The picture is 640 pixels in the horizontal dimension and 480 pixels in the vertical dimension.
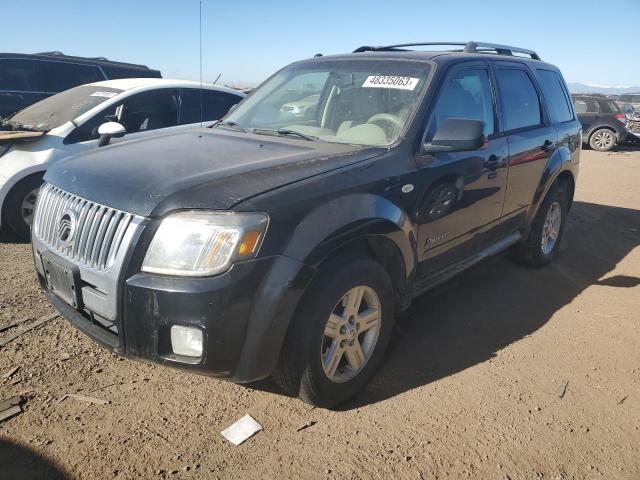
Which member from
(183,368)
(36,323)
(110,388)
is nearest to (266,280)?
(183,368)

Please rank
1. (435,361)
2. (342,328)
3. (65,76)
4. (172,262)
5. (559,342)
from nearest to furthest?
(172,262), (342,328), (435,361), (559,342), (65,76)

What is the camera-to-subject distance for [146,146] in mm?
3037

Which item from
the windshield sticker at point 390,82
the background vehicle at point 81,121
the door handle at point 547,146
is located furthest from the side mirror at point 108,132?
the door handle at point 547,146

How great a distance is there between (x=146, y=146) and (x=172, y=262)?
1162 millimetres

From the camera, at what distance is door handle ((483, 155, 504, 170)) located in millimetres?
3594

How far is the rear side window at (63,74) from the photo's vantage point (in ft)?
27.8

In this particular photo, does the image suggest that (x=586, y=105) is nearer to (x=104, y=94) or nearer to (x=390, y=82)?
(x=104, y=94)

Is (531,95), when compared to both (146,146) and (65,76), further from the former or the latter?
(65,76)

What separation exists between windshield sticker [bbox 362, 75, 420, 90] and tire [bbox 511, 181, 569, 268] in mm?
2156

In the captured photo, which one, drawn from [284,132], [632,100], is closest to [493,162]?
[284,132]

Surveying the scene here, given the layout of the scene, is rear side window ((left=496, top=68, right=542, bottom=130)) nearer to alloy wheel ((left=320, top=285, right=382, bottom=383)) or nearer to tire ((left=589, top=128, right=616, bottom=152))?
alloy wheel ((left=320, top=285, right=382, bottom=383))

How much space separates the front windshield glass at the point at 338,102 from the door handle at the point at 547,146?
5.50 ft

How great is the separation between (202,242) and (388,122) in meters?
1.57

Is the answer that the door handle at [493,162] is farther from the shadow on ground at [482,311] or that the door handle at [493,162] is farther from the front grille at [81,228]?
the front grille at [81,228]
